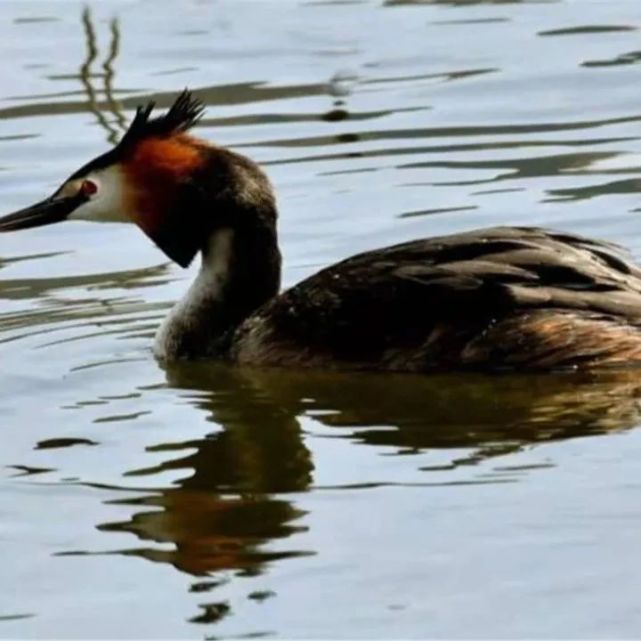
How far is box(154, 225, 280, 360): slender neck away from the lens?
34.5 ft

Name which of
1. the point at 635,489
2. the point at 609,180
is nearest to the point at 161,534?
the point at 635,489

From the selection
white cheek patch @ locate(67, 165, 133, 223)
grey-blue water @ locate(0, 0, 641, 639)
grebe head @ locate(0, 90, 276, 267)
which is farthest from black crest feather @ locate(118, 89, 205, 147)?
grey-blue water @ locate(0, 0, 641, 639)

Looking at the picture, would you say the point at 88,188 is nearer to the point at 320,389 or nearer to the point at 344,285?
the point at 344,285

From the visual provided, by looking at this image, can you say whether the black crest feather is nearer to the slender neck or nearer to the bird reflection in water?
the slender neck

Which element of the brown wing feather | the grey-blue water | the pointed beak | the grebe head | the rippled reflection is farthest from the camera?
the pointed beak

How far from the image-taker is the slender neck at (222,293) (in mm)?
10523

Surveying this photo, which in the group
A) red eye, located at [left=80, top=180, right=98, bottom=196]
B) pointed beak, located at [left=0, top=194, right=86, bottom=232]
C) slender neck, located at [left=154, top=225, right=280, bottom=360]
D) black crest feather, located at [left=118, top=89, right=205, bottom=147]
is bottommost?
slender neck, located at [left=154, top=225, right=280, bottom=360]

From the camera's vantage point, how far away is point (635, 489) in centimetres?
814

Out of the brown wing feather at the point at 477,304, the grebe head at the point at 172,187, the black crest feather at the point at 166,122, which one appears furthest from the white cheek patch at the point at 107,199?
the brown wing feather at the point at 477,304

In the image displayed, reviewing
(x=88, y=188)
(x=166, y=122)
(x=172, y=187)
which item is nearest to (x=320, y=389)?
(x=172, y=187)

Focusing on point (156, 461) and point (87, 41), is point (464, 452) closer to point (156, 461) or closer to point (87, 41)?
point (156, 461)

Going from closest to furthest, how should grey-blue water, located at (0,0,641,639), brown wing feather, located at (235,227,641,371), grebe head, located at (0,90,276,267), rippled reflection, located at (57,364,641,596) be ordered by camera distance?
1. grey-blue water, located at (0,0,641,639)
2. rippled reflection, located at (57,364,641,596)
3. brown wing feather, located at (235,227,641,371)
4. grebe head, located at (0,90,276,267)

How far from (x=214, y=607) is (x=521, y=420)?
219 centimetres

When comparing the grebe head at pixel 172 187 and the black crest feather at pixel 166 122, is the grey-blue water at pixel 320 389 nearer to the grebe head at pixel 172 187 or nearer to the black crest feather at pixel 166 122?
the grebe head at pixel 172 187
